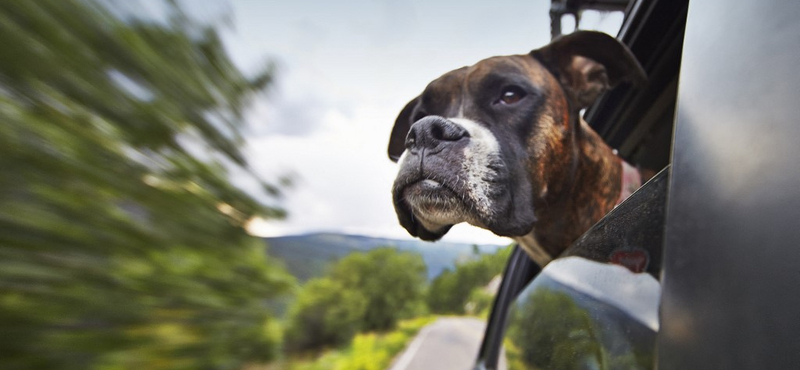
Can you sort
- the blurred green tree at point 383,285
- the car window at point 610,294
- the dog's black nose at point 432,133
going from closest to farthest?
the car window at point 610,294 < the dog's black nose at point 432,133 < the blurred green tree at point 383,285

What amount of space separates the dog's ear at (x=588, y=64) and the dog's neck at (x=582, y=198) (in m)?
0.13

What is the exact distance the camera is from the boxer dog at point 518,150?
123cm

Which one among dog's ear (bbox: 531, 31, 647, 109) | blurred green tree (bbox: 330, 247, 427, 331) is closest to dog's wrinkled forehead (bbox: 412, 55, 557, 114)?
dog's ear (bbox: 531, 31, 647, 109)

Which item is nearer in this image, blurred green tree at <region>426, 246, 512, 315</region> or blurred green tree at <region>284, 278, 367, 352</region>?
blurred green tree at <region>426, 246, 512, 315</region>

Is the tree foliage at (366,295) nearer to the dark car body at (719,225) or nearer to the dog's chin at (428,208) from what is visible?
the dog's chin at (428,208)

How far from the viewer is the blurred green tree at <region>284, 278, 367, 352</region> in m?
6.13

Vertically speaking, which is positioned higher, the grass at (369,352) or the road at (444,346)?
the grass at (369,352)

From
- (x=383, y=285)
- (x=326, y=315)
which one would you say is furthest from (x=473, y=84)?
(x=383, y=285)

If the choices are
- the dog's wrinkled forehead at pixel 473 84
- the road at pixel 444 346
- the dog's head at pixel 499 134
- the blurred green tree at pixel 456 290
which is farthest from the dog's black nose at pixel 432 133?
the road at pixel 444 346

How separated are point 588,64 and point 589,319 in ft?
3.22

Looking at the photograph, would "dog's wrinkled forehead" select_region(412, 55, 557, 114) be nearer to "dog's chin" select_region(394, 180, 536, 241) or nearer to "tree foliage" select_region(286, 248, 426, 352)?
"dog's chin" select_region(394, 180, 536, 241)

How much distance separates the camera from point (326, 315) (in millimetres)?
10180

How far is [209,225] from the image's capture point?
7.82ft

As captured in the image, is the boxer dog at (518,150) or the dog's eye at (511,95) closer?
the boxer dog at (518,150)
